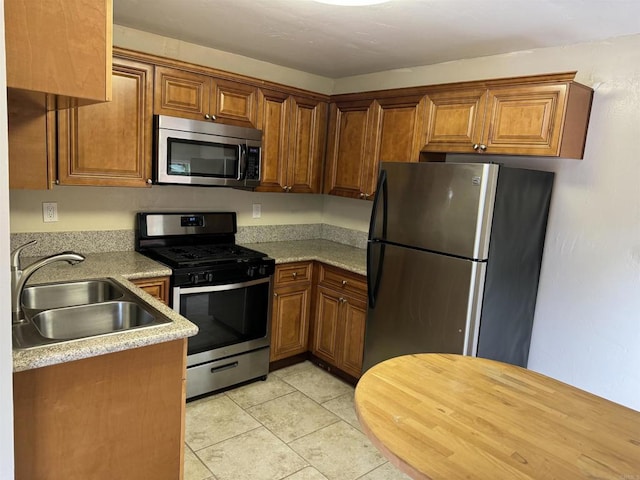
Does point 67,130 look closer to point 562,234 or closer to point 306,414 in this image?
point 306,414

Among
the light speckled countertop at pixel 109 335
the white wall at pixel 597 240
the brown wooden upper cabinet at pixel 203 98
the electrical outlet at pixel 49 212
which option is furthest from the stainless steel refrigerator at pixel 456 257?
the electrical outlet at pixel 49 212

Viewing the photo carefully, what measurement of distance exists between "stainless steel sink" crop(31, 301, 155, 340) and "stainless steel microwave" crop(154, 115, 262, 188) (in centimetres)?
101

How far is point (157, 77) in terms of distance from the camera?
267 centimetres

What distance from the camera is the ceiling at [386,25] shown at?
6.96 ft

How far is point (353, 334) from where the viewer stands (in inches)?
126

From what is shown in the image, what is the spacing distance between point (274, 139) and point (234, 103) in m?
0.41

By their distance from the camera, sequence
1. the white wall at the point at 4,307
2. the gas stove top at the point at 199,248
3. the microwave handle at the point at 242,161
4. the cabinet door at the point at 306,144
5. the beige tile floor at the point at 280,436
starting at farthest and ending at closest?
1. the cabinet door at the point at 306,144
2. the microwave handle at the point at 242,161
3. the gas stove top at the point at 199,248
4. the beige tile floor at the point at 280,436
5. the white wall at the point at 4,307

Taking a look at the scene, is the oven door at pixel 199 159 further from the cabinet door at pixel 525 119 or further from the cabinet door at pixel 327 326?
the cabinet door at pixel 525 119

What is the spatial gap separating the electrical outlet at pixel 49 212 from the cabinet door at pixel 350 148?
1.91m

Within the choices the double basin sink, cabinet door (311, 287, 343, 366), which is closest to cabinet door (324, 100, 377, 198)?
cabinet door (311, 287, 343, 366)

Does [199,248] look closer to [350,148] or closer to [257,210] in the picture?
[257,210]

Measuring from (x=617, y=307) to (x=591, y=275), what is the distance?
21 cm

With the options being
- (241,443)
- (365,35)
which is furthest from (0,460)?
(365,35)

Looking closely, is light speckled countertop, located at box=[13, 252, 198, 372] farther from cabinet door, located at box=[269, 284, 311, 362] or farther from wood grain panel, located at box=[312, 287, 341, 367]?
wood grain panel, located at box=[312, 287, 341, 367]
